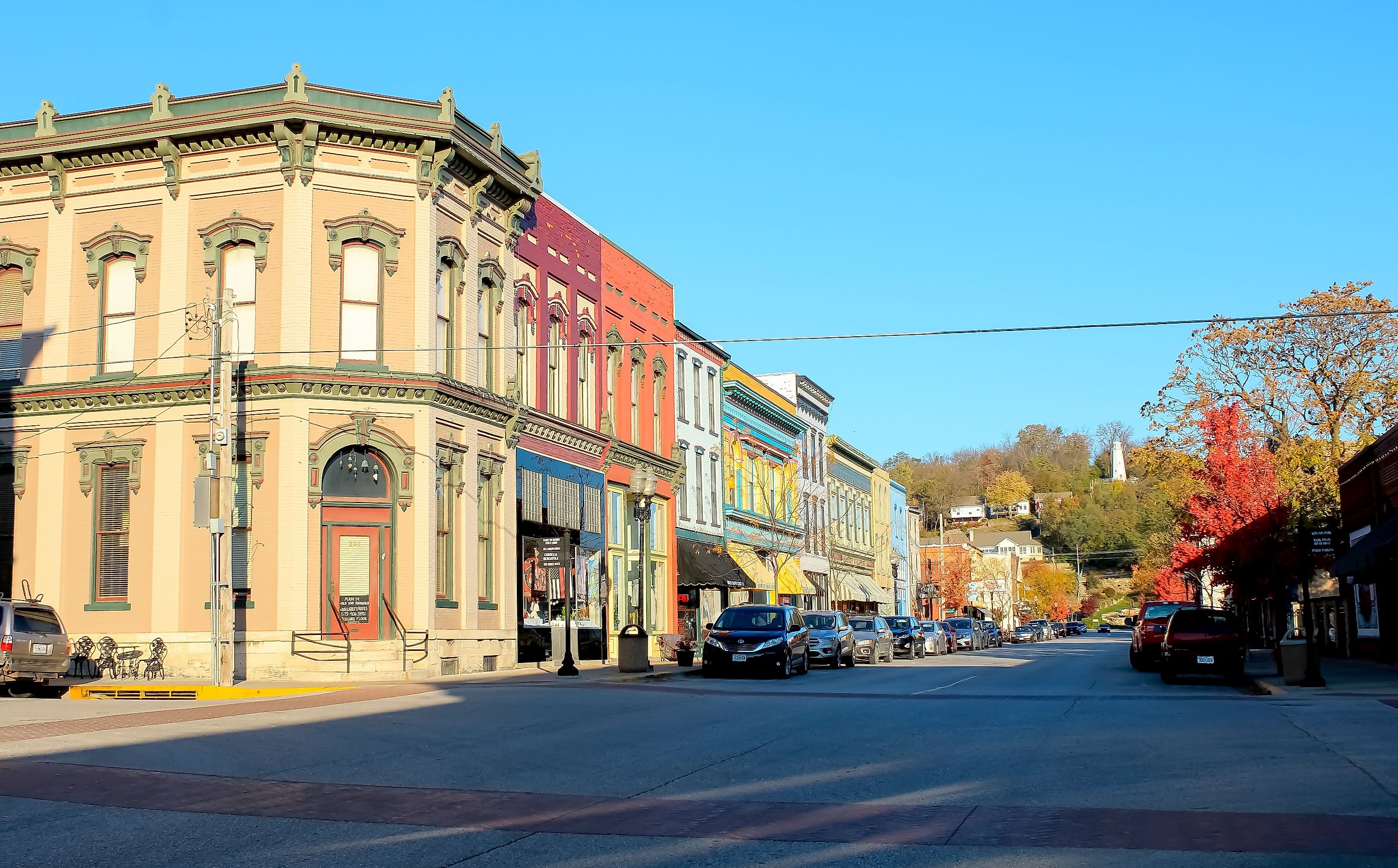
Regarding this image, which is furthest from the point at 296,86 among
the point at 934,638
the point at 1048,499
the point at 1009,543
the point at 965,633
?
the point at 1048,499

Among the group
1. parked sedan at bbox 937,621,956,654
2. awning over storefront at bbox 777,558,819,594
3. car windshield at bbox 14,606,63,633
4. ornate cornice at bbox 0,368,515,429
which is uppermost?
ornate cornice at bbox 0,368,515,429

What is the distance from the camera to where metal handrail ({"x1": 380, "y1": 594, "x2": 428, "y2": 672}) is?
95.2 ft

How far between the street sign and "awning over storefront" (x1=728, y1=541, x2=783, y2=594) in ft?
57.9

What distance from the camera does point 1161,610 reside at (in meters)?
36.7

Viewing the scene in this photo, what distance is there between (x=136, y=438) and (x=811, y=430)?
40740mm

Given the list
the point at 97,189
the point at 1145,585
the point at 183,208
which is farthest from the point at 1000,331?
the point at 1145,585

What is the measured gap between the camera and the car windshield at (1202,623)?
28.8 meters

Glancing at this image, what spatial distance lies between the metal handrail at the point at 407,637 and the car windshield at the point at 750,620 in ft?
21.3

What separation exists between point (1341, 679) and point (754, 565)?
2929 centimetres

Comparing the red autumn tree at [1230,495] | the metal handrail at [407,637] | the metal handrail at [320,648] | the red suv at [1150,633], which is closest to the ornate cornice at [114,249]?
the metal handrail at [320,648]

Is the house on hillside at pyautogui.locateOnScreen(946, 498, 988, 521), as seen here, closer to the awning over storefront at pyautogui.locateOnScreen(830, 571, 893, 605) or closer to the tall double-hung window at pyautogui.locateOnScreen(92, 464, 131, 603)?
the awning over storefront at pyautogui.locateOnScreen(830, 571, 893, 605)

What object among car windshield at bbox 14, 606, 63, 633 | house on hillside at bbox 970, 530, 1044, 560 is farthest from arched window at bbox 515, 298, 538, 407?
house on hillside at bbox 970, 530, 1044, 560

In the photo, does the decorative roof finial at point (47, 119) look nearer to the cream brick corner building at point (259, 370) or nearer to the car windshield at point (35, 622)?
the cream brick corner building at point (259, 370)

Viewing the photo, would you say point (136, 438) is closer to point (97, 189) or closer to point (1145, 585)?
point (97, 189)
